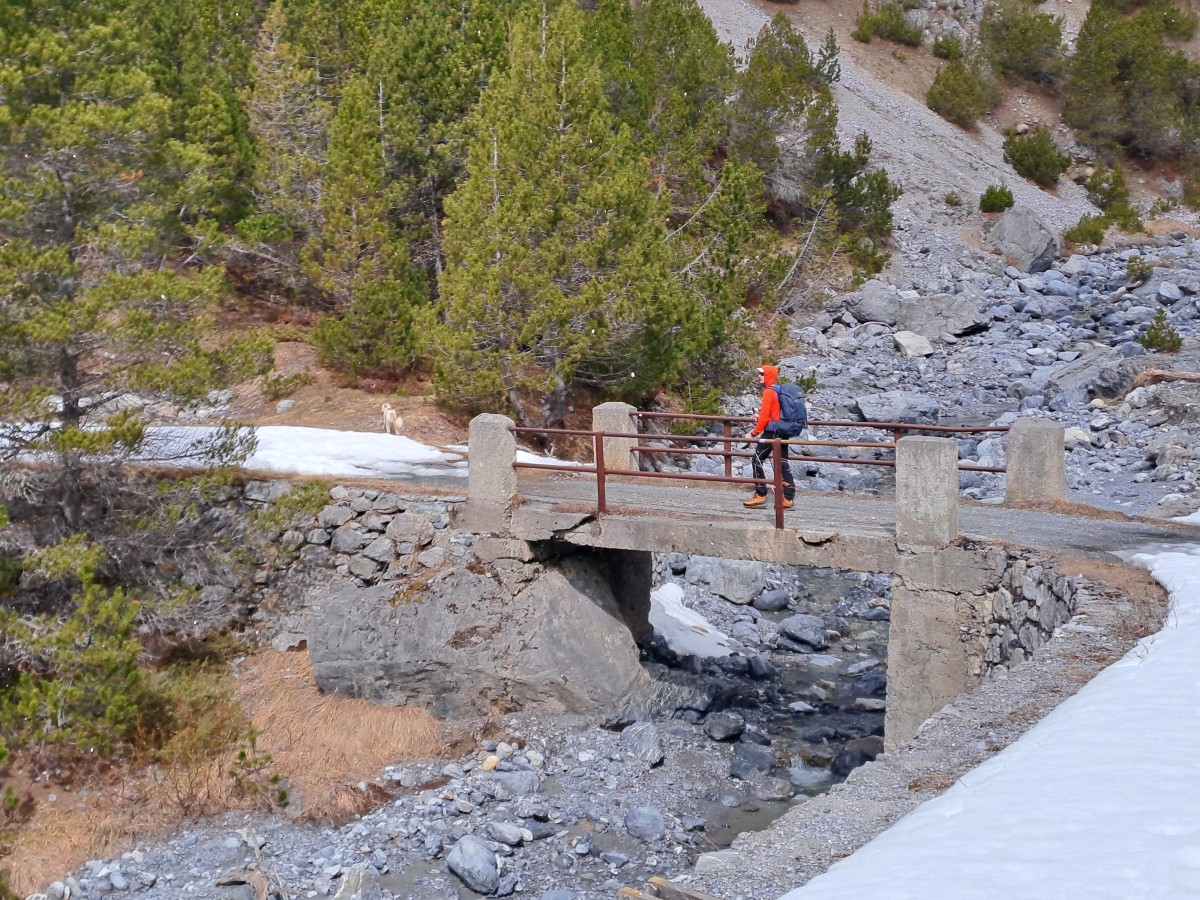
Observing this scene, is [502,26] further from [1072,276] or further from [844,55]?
[844,55]

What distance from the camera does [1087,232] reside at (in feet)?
128

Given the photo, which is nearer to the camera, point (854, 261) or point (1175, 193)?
point (854, 261)

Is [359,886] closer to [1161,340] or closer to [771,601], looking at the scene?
[771,601]

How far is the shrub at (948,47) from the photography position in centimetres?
5331

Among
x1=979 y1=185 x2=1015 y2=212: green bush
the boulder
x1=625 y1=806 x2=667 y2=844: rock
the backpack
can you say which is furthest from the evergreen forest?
x1=979 y1=185 x2=1015 y2=212: green bush

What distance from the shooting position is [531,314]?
16969mm

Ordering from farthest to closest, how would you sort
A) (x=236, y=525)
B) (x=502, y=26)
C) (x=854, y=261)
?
(x=854, y=261) < (x=502, y=26) < (x=236, y=525)

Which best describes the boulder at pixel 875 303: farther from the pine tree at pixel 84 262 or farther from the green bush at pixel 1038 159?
the pine tree at pixel 84 262

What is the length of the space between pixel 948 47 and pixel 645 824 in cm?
5076

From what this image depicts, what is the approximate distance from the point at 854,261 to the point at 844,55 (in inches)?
842

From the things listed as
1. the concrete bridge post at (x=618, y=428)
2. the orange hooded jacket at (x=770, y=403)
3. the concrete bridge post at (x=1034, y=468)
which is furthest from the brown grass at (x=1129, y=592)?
the concrete bridge post at (x=618, y=428)

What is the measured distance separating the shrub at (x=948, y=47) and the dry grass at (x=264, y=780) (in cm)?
4871

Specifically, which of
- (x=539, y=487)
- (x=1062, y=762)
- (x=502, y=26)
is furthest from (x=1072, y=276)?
(x=1062, y=762)

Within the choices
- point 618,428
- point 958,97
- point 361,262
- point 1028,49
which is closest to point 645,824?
point 618,428
